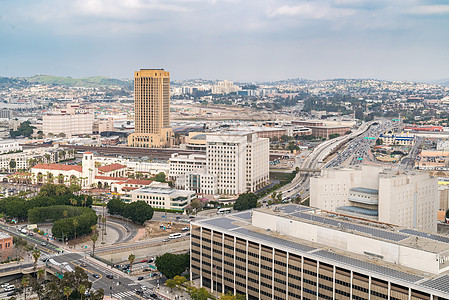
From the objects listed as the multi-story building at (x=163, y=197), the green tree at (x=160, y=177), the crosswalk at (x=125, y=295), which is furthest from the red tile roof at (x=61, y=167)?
the crosswalk at (x=125, y=295)

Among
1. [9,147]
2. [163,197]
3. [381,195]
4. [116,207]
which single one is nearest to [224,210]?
[163,197]

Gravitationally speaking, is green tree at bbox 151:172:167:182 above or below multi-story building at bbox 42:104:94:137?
below

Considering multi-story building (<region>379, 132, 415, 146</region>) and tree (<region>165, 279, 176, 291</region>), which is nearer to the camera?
tree (<region>165, 279, 176, 291</region>)

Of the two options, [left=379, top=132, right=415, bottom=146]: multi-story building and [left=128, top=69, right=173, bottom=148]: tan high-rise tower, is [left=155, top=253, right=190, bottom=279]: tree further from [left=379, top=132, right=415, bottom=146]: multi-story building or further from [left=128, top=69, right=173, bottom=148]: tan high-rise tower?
[left=379, top=132, right=415, bottom=146]: multi-story building

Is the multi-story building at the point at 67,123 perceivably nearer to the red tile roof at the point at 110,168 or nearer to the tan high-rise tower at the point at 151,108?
the tan high-rise tower at the point at 151,108

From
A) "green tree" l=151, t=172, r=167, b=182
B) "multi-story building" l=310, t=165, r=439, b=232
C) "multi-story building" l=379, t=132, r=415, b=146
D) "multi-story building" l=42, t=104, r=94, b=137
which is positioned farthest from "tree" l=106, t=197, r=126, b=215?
"multi-story building" l=379, t=132, r=415, b=146

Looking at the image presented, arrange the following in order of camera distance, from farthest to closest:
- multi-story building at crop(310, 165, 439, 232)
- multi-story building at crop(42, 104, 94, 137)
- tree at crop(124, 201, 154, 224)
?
multi-story building at crop(42, 104, 94, 137) < tree at crop(124, 201, 154, 224) < multi-story building at crop(310, 165, 439, 232)

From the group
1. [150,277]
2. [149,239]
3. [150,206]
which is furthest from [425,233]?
[150,206]
